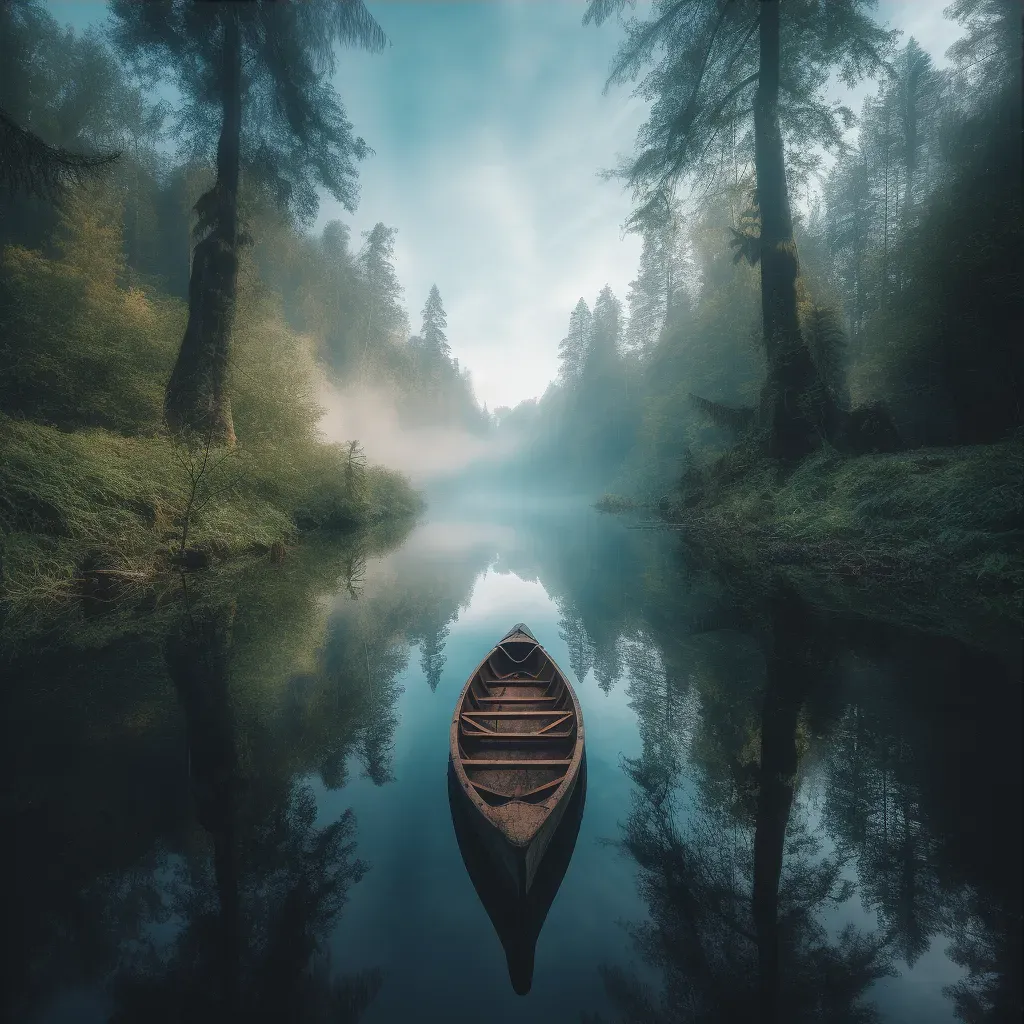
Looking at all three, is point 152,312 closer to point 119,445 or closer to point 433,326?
point 119,445

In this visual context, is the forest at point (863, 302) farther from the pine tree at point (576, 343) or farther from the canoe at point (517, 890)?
the pine tree at point (576, 343)

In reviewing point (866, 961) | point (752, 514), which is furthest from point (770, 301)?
point (866, 961)

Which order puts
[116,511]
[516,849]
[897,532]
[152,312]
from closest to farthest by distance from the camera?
[516,849], [897,532], [116,511], [152,312]

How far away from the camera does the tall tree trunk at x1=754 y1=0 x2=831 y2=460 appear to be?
477 inches

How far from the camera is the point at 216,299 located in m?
12.0

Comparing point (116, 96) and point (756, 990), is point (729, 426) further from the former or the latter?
point (116, 96)

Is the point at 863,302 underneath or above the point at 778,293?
above

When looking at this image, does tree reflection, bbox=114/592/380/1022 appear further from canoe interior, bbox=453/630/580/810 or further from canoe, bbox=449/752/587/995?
canoe interior, bbox=453/630/580/810

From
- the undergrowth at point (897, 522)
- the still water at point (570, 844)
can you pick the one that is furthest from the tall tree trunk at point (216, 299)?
the undergrowth at point (897, 522)

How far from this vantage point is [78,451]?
8320mm

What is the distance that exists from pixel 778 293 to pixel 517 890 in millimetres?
15274

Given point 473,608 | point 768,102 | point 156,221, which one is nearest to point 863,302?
point 768,102

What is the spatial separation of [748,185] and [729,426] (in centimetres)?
749

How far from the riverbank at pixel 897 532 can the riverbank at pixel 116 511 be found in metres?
11.7
